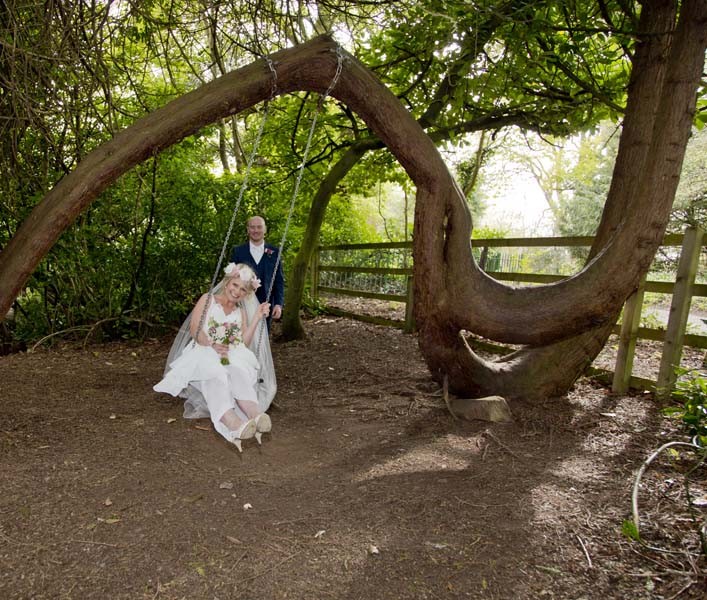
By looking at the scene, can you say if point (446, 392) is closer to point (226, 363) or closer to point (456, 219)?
point (456, 219)

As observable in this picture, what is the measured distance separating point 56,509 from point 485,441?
2697mm

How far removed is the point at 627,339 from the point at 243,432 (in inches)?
142

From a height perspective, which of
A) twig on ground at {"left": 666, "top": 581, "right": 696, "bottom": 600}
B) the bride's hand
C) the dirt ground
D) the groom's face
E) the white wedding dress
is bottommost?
the dirt ground

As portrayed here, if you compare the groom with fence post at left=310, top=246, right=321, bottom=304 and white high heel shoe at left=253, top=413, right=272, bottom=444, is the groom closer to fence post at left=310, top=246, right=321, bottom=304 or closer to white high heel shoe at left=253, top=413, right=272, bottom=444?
white high heel shoe at left=253, top=413, right=272, bottom=444

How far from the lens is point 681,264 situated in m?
4.41

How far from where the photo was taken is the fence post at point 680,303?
14.3ft

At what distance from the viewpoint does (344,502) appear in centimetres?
284

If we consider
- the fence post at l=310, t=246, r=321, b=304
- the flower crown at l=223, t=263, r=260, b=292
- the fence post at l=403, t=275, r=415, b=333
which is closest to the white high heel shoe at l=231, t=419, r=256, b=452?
the flower crown at l=223, t=263, r=260, b=292

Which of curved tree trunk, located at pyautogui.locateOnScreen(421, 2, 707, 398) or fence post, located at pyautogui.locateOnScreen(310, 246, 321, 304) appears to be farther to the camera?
fence post, located at pyautogui.locateOnScreen(310, 246, 321, 304)

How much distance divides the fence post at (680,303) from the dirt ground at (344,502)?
34 cm

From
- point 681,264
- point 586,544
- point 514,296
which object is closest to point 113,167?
point 514,296

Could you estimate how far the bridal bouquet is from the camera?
3.96 metres

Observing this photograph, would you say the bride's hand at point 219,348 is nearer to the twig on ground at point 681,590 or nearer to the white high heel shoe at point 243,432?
the white high heel shoe at point 243,432

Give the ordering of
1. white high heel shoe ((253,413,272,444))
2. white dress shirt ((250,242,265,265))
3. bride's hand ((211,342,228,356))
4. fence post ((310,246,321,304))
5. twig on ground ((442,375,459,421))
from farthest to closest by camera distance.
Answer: fence post ((310,246,321,304)) < white dress shirt ((250,242,265,265)) < twig on ground ((442,375,459,421)) < bride's hand ((211,342,228,356)) < white high heel shoe ((253,413,272,444))
